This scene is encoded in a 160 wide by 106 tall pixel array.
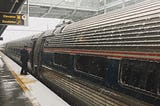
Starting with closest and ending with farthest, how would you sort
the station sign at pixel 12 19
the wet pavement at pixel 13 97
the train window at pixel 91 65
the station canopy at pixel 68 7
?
the train window at pixel 91 65 < the wet pavement at pixel 13 97 < the station sign at pixel 12 19 < the station canopy at pixel 68 7

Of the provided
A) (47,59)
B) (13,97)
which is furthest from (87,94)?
(47,59)

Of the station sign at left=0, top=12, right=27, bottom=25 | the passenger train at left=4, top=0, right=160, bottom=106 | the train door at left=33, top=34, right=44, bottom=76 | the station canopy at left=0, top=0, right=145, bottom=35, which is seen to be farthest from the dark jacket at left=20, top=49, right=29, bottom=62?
the station canopy at left=0, top=0, right=145, bottom=35

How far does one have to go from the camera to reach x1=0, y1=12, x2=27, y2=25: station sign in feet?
48.8

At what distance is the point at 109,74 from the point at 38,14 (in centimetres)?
2782

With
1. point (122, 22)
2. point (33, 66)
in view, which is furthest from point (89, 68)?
point (33, 66)

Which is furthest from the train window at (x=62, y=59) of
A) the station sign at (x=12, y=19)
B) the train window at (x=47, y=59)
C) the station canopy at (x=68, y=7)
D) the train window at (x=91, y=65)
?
the station canopy at (x=68, y=7)

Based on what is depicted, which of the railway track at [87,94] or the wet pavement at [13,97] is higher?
the railway track at [87,94]

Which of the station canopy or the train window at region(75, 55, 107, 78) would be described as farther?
the station canopy

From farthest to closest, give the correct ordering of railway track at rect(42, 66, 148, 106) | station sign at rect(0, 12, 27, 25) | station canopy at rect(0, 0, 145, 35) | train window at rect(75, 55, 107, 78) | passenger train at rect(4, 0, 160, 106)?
station canopy at rect(0, 0, 145, 35)
station sign at rect(0, 12, 27, 25)
train window at rect(75, 55, 107, 78)
railway track at rect(42, 66, 148, 106)
passenger train at rect(4, 0, 160, 106)

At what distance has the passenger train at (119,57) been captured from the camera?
3834mm

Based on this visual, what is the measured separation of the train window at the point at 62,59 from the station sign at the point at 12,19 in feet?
21.9

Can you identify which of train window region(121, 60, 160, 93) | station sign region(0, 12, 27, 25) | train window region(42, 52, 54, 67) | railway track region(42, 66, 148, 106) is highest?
station sign region(0, 12, 27, 25)

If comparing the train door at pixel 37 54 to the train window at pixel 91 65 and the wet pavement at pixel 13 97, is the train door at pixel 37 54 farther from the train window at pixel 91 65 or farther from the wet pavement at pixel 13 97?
the train window at pixel 91 65

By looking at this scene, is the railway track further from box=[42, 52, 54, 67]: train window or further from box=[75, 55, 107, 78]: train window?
box=[42, 52, 54, 67]: train window
